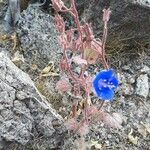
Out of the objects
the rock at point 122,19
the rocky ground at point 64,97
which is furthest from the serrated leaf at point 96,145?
the rock at point 122,19

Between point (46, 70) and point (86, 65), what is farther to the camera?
point (46, 70)

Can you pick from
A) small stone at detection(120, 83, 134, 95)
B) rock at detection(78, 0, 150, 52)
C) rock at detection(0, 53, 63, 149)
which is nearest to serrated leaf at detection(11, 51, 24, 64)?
rock at detection(0, 53, 63, 149)

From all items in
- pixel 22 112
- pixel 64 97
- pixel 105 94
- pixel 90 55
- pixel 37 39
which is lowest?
pixel 64 97

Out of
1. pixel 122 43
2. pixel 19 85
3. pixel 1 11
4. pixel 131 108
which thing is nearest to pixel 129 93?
pixel 131 108

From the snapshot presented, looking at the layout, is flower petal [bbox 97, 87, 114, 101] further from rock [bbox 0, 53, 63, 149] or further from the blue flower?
rock [bbox 0, 53, 63, 149]

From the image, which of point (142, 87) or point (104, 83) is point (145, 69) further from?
point (104, 83)

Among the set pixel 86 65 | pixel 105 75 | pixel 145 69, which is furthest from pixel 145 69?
pixel 105 75

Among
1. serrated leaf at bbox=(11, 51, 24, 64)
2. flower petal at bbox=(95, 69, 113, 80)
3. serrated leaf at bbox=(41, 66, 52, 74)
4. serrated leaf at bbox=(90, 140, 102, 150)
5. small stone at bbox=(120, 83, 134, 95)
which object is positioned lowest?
serrated leaf at bbox=(90, 140, 102, 150)

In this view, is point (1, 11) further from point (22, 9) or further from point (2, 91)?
point (2, 91)
